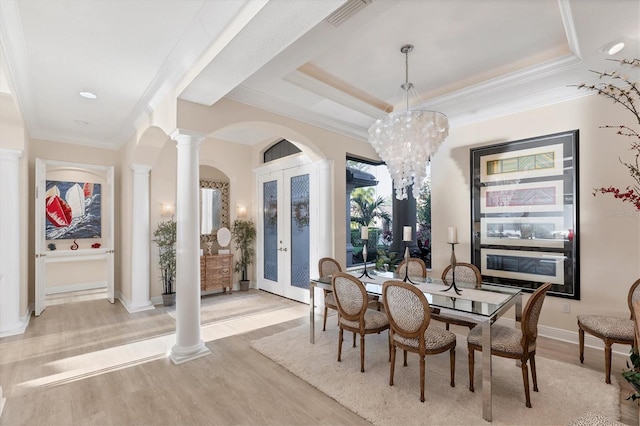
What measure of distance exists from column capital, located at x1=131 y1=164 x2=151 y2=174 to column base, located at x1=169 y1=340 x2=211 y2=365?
3.04m

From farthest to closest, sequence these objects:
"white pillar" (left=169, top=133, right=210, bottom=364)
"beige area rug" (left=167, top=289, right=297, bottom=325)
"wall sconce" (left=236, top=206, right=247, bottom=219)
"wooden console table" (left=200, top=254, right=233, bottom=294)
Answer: "wall sconce" (left=236, top=206, right=247, bottom=219), "wooden console table" (left=200, top=254, right=233, bottom=294), "beige area rug" (left=167, top=289, right=297, bottom=325), "white pillar" (left=169, top=133, right=210, bottom=364)

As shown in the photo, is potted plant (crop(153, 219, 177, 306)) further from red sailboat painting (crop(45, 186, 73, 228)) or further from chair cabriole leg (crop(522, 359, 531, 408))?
chair cabriole leg (crop(522, 359, 531, 408))

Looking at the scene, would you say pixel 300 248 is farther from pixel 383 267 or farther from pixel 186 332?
pixel 186 332

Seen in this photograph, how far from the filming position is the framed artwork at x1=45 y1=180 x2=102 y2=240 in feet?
19.6

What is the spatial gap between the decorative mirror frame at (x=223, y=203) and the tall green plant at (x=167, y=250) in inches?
32.5

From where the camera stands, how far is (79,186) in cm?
626

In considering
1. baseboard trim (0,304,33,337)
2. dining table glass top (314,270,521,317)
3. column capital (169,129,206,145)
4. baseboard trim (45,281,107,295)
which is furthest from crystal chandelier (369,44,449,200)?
baseboard trim (45,281,107,295)

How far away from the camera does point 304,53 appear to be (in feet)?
8.45

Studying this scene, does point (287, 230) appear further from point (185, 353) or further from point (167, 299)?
point (185, 353)

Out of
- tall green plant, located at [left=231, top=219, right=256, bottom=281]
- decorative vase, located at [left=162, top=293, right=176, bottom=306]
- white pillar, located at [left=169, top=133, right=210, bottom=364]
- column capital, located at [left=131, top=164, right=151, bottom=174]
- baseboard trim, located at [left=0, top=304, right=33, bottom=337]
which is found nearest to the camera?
white pillar, located at [left=169, top=133, right=210, bottom=364]

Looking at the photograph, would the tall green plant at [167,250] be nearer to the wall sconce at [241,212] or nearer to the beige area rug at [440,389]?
the wall sconce at [241,212]

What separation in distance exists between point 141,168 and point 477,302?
16.5 ft

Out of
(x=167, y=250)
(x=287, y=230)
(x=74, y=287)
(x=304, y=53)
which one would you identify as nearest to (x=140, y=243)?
(x=167, y=250)

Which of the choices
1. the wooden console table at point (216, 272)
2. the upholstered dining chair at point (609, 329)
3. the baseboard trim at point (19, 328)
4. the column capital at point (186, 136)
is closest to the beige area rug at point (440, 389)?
the upholstered dining chair at point (609, 329)
